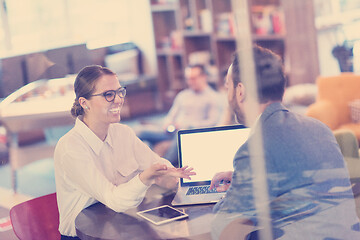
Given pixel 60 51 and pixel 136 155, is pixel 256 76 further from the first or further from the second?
pixel 60 51

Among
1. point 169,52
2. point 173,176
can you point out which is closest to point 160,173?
point 173,176

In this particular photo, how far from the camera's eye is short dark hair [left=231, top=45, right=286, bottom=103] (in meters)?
1.59

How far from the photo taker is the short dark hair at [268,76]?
1.59 metres

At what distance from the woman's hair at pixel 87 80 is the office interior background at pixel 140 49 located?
0.33 ft

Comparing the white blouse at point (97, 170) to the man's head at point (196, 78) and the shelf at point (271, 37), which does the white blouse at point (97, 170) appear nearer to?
the man's head at point (196, 78)

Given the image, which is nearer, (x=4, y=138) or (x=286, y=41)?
(x=4, y=138)

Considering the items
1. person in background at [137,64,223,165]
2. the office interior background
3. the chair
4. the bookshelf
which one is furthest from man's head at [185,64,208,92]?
the chair

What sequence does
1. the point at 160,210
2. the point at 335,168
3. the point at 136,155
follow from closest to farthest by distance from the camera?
the point at 335,168 < the point at 160,210 < the point at 136,155

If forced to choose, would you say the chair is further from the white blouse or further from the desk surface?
the desk surface

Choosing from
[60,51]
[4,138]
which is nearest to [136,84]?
[4,138]

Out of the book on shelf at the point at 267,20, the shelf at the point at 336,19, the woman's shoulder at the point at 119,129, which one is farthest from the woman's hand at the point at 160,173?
the book on shelf at the point at 267,20

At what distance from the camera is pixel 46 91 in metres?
2.19

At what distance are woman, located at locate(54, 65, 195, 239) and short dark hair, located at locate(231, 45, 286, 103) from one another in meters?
0.42

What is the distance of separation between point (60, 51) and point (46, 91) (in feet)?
0.70
